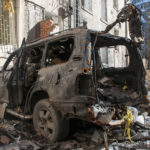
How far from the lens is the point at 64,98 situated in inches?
137

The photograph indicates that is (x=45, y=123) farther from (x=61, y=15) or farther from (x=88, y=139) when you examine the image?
(x=61, y=15)

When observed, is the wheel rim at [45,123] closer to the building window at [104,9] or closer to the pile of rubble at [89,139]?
the pile of rubble at [89,139]

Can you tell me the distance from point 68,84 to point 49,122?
3.05ft

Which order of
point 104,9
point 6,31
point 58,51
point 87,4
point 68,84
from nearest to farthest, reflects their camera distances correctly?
point 68,84, point 58,51, point 6,31, point 87,4, point 104,9

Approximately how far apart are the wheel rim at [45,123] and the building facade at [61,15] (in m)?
2.11

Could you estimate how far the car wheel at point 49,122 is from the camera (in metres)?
3.68

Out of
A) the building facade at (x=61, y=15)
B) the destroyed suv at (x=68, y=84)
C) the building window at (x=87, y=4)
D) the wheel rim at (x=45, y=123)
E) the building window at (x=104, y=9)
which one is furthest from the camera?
the building window at (x=104, y=9)

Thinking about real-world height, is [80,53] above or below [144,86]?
above

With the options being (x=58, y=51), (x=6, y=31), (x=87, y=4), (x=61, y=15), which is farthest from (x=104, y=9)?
(x=58, y=51)

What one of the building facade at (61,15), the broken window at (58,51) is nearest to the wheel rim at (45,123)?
the broken window at (58,51)

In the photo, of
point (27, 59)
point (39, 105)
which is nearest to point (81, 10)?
point (27, 59)

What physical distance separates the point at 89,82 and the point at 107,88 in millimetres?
1238

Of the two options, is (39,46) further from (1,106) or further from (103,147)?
(103,147)

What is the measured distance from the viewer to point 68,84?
135 inches
